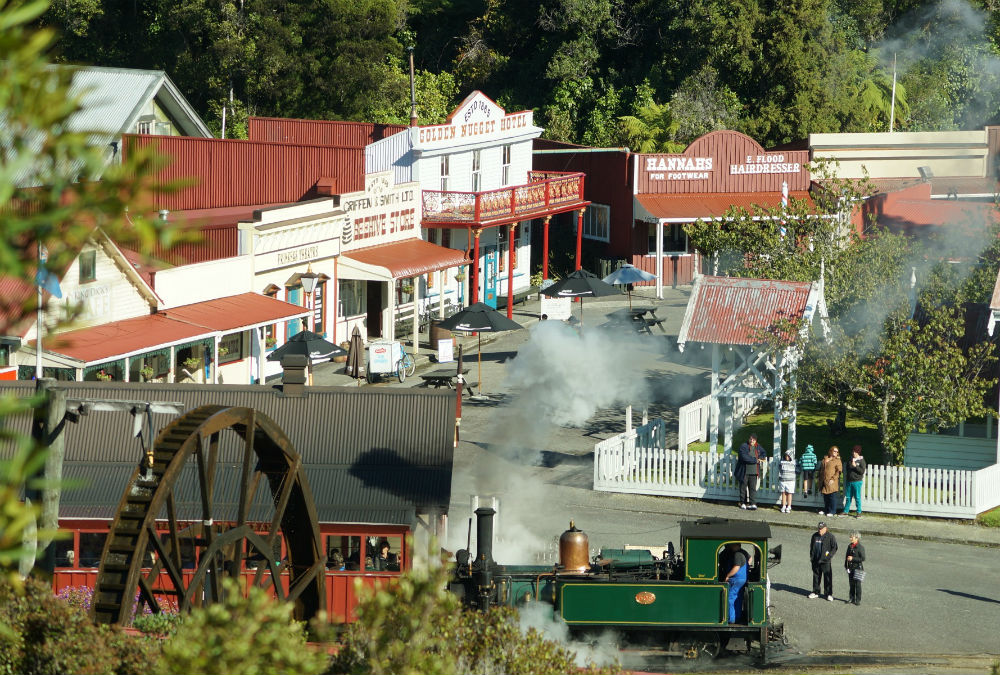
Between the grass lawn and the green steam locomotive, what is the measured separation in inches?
404

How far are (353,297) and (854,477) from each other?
55.5 ft

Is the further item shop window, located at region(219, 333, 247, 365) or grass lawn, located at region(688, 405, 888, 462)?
shop window, located at region(219, 333, 247, 365)

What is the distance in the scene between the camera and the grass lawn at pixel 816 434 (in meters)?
28.6

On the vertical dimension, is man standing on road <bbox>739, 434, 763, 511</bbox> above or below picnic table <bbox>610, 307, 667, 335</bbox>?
below

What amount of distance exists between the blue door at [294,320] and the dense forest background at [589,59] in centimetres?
2222

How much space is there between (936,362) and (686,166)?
23.5 m

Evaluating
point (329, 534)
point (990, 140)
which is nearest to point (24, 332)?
point (329, 534)

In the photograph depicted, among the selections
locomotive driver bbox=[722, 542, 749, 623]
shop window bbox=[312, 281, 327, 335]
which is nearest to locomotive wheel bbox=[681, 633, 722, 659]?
locomotive driver bbox=[722, 542, 749, 623]

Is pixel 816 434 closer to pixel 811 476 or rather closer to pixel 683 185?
pixel 811 476

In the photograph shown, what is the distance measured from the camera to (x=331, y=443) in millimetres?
20484

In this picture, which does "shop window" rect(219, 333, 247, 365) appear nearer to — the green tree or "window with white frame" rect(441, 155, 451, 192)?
"window with white frame" rect(441, 155, 451, 192)

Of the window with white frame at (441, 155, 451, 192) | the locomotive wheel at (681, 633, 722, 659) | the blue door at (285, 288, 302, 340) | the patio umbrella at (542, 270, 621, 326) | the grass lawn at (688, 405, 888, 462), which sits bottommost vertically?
the locomotive wheel at (681, 633, 722, 659)

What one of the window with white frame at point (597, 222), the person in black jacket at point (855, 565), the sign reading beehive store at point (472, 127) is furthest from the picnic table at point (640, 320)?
the person in black jacket at point (855, 565)

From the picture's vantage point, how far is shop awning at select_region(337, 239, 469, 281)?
3597 cm
